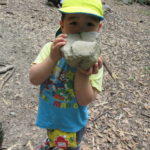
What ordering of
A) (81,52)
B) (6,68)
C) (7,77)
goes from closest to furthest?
(81,52)
(7,77)
(6,68)

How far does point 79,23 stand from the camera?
1869mm

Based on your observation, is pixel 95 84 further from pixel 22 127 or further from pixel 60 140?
pixel 22 127

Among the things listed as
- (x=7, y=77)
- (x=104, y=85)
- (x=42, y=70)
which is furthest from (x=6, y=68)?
(x=42, y=70)

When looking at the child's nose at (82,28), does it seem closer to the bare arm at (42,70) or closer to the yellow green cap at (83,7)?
the yellow green cap at (83,7)

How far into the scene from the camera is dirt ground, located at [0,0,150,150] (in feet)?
11.8

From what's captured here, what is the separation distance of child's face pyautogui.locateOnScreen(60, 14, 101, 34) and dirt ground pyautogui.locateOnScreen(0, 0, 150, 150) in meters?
1.90

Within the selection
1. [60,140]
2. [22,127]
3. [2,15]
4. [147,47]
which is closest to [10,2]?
[2,15]

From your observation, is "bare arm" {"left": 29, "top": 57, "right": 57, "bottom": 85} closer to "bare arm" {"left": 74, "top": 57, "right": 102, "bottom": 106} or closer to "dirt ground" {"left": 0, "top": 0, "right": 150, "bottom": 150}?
"bare arm" {"left": 74, "top": 57, "right": 102, "bottom": 106}

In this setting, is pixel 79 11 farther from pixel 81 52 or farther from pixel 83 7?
pixel 81 52

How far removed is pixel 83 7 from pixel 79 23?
0.11 meters

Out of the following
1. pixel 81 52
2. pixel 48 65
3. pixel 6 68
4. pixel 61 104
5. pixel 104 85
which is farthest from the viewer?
pixel 104 85

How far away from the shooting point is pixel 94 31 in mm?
1913

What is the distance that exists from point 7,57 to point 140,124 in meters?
2.63

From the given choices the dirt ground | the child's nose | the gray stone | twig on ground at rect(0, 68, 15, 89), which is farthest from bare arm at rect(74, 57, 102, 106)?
twig on ground at rect(0, 68, 15, 89)
